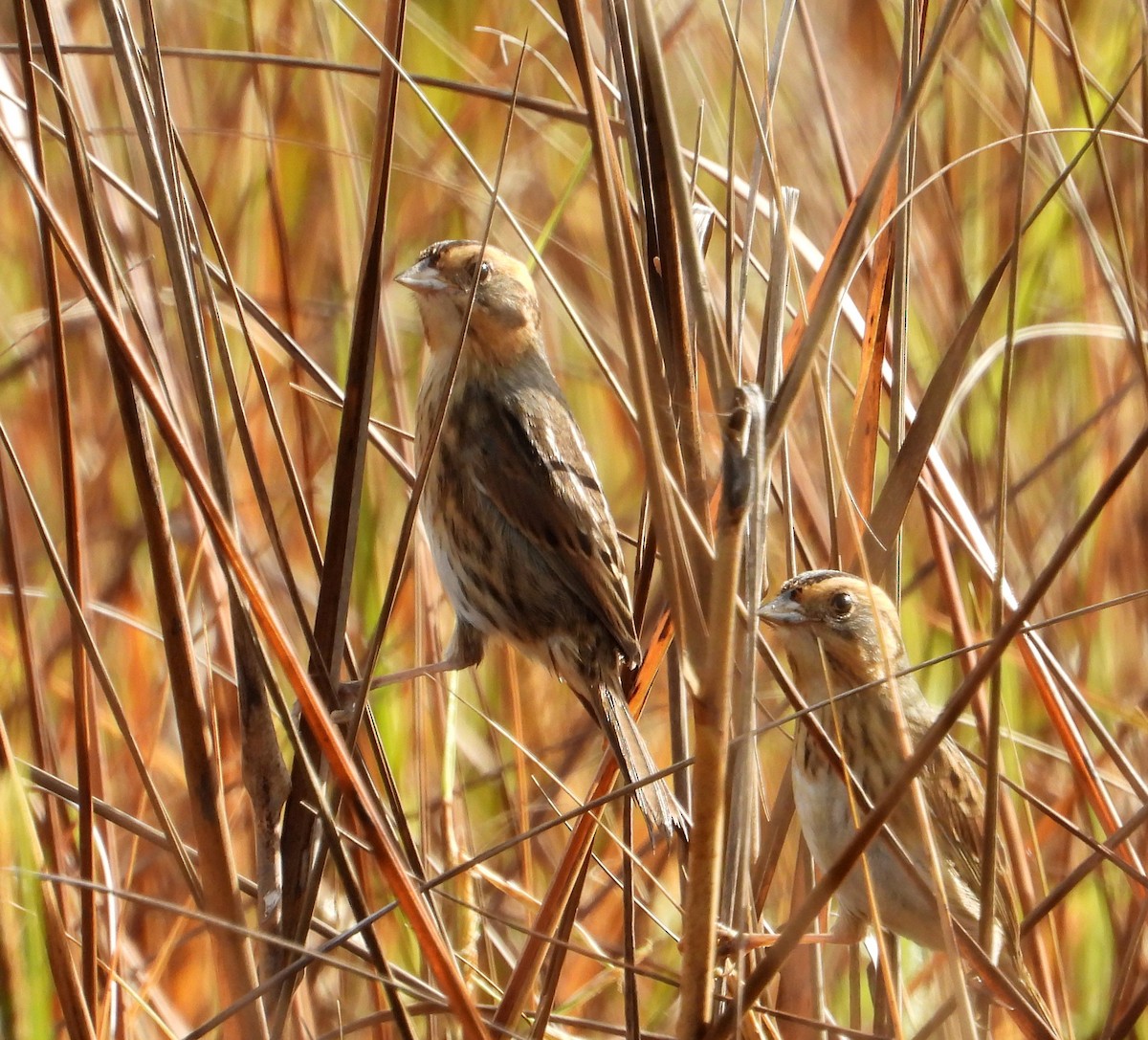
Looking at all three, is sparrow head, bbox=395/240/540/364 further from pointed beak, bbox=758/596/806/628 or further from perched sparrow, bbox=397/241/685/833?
pointed beak, bbox=758/596/806/628

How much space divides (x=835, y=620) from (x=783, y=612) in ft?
0.41

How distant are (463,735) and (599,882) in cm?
43

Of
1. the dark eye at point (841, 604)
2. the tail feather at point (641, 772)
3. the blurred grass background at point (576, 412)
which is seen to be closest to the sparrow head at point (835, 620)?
the dark eye at point (841, 604)

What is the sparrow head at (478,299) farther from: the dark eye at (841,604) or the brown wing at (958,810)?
the brown wing at (958,810)

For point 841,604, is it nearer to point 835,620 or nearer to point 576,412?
point 835,620

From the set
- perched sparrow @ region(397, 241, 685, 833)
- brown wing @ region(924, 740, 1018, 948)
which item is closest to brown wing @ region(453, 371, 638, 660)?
perched sparrow @ region(397, 241, 685, 833)

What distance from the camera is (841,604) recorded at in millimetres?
2236

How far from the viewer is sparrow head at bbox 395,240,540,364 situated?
99.0 inches

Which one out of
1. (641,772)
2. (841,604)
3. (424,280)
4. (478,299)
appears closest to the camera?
(641,772)

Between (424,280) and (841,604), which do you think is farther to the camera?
(424,280)

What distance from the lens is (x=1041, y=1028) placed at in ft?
4.99

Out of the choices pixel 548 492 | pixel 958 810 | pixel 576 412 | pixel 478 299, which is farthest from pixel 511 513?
pixel 576 412

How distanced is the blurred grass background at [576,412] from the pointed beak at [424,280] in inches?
3.5

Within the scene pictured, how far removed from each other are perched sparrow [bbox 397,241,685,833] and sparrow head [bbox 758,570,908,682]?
35cm
